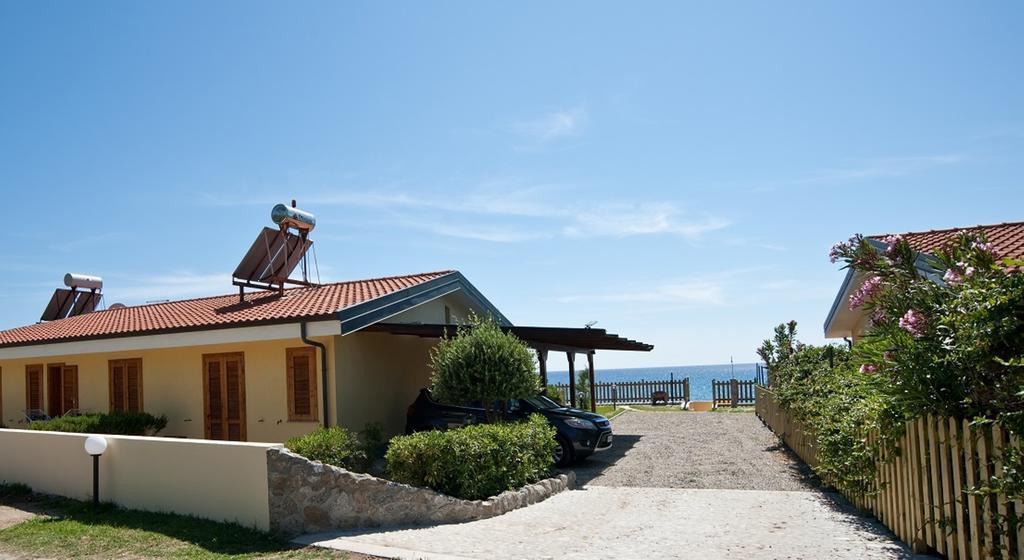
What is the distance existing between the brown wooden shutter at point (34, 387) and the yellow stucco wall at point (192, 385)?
0.58m

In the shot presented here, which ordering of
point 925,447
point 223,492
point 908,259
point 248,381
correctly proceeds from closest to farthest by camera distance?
point 925,447, point 908,259, point 223,492, point 248,381

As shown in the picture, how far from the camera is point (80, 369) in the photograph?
1798 centimetres

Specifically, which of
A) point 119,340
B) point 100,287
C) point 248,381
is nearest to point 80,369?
point 119,340

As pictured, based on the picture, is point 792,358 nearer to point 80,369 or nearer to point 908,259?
point 908,259

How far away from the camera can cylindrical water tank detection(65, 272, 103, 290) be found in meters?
24.3

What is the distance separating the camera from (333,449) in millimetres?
10320

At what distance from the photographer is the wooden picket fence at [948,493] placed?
5.04m

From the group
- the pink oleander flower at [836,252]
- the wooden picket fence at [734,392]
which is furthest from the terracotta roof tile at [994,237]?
the wooden picket fence at [734,392]

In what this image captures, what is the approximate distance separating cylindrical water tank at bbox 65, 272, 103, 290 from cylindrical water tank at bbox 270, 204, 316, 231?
1229 centimetres

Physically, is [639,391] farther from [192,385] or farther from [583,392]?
[192,385]

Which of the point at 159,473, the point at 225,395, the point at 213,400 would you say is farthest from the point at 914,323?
the point at 213,400

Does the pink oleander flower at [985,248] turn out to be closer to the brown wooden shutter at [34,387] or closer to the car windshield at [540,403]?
the car windshield at [540,403]

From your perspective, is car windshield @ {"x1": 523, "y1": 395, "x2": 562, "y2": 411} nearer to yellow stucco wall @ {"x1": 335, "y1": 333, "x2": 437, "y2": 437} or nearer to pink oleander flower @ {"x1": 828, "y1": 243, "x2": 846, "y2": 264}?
yellow stucco wall @ {"x1": 335, "y1": 333, "x2": 437, "y2": 437}

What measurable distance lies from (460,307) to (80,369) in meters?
9.53
